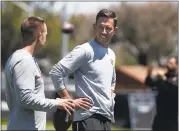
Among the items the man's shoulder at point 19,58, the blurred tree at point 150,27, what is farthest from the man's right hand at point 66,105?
the blurred tree at point 150,27

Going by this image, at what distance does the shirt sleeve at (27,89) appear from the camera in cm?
459

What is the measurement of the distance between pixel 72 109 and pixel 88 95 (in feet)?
1.98

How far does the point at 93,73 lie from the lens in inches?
214

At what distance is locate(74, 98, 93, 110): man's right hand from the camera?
5.07 m

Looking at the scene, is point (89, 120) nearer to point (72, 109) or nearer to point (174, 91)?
point (72, 109)

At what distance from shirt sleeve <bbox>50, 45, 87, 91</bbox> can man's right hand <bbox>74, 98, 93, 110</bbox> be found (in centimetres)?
27

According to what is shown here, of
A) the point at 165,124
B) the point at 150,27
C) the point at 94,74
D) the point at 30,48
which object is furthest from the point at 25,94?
the point at 150,27

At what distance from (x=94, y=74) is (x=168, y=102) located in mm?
3650

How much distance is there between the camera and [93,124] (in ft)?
17.9

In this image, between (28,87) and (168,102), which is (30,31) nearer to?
(28,87)

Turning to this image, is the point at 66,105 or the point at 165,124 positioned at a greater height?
the point at 66,105

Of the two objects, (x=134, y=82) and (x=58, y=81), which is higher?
(x=58, y=81)

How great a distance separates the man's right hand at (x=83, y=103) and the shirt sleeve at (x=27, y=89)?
1.37ft

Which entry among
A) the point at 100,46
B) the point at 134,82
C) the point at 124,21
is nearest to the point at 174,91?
the point at 100,46
